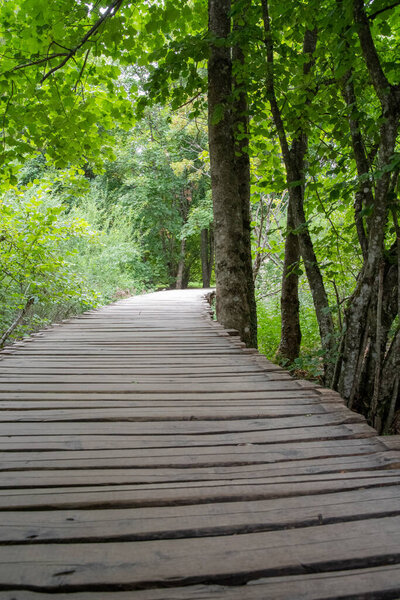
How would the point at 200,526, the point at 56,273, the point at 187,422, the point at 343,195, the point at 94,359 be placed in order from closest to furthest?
1. the point at 200,526
2. the point at 187,422
3. the point at 343,195
4. the point at 94,359
5. the point at 56,273

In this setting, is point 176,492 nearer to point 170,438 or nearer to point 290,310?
point 170,438

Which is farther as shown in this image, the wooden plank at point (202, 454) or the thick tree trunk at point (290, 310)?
the thick tree trunk at point (290, 310)

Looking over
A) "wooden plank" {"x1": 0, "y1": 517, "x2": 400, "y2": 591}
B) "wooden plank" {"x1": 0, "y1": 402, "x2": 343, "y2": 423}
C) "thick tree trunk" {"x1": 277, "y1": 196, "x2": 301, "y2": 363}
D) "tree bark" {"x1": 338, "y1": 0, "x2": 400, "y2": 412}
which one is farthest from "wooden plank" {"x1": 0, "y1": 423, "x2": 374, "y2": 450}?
"thick tree trunk" {"x1": 277, "y1": 196, "x2": 301, "y2": 363}

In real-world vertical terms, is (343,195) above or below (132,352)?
above

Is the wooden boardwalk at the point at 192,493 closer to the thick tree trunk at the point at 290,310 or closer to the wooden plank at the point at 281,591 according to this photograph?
the wooden plank at the point at 281,591

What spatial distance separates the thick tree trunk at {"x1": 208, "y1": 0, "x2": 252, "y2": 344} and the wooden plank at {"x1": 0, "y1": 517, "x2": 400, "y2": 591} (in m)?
3.57

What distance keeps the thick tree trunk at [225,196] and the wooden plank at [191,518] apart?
11.2 ft

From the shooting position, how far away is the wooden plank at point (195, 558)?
924 mm

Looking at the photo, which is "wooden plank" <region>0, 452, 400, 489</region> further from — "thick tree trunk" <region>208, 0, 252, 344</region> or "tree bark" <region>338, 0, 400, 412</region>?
"thick tree trunk" <region>208, 0, 252, 344</region>

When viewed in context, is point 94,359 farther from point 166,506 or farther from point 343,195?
point 343,195

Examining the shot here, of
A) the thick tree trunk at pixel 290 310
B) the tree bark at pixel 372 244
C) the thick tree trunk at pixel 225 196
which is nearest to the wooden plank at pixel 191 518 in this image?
the tree bark at pixel 372 244

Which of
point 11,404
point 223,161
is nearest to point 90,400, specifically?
point 11,404

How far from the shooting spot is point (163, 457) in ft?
4.95

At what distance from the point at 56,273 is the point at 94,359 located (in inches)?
148
